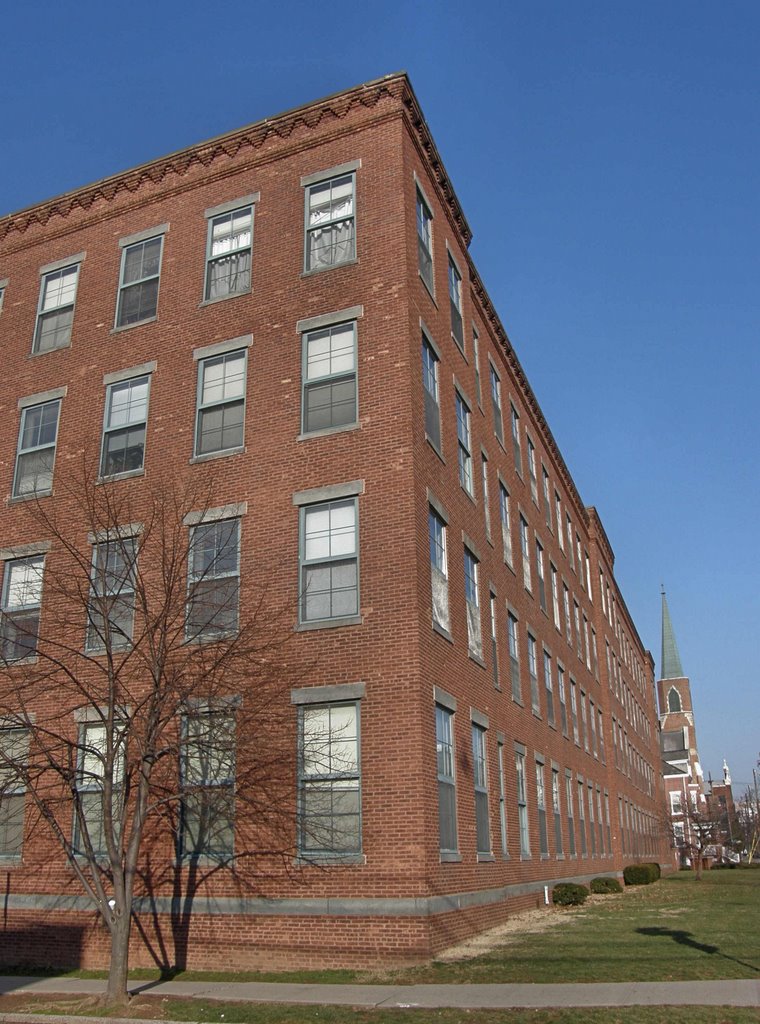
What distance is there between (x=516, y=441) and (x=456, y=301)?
24.2 feet

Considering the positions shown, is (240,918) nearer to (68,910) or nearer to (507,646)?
(68,910)

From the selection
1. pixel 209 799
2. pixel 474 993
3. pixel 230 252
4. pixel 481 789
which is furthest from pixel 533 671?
pixel 474 993

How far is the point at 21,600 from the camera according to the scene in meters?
20.1

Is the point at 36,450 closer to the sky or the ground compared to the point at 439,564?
closer to the sky

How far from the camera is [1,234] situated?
2475 centimetres

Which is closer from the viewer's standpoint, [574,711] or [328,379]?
[328,379]

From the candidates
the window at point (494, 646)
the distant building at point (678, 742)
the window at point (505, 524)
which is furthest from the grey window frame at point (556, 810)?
the distant building at point (678, 742)

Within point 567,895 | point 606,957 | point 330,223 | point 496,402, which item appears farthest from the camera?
point 496,402

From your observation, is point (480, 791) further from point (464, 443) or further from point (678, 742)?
point (678, 742)

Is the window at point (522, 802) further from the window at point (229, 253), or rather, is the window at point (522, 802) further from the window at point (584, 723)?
the window at point (229, 253)

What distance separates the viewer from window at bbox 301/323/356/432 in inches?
718

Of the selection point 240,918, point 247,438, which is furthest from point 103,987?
point 247,438

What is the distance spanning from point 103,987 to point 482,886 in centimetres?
776

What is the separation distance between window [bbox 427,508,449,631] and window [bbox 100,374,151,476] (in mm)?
6302
